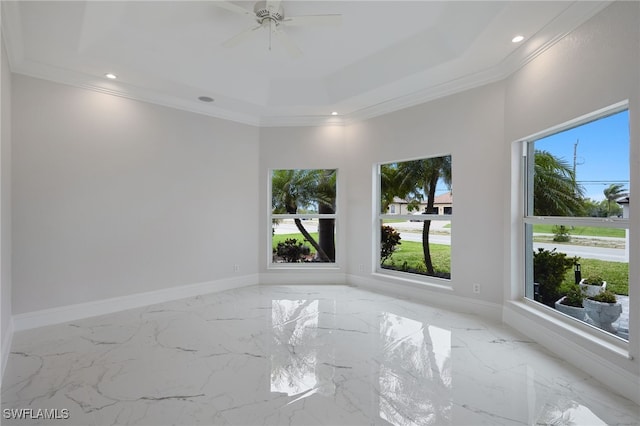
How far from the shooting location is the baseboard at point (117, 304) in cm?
319

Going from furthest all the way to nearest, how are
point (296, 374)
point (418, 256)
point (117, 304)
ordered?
1. point (418, 256)
2. point (117, 304)
3. point (296, 374)

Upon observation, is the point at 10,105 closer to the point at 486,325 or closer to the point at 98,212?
the point at 98,212

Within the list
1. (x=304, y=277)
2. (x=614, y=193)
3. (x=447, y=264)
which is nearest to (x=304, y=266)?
(x=304, y=277)

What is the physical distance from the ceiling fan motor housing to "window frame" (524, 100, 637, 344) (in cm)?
253

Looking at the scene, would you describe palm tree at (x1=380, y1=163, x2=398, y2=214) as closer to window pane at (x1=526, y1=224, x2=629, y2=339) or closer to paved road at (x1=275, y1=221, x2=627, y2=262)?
paved road at (x1=275, y1=221, x2=627, y2=262)

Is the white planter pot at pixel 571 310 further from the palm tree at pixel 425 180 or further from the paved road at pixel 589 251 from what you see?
the palm tree at pixel 425 180

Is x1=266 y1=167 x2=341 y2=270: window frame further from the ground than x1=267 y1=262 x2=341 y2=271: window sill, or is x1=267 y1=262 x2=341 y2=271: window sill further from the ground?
x1=266 y1=167 x2=341 y2=270: window frame

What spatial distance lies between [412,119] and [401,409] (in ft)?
11.2

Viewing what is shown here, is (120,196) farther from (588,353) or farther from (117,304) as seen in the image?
(588,353)

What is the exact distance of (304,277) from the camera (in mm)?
5008

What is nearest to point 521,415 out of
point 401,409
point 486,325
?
point 401,409

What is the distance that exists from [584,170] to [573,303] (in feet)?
3.65

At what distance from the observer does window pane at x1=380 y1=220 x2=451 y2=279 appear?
13.4 ft

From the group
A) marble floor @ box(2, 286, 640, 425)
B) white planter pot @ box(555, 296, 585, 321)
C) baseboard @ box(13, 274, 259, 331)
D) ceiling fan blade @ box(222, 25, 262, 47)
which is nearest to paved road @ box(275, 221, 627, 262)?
white planter pot @ box(555, 296, 585, 321)
